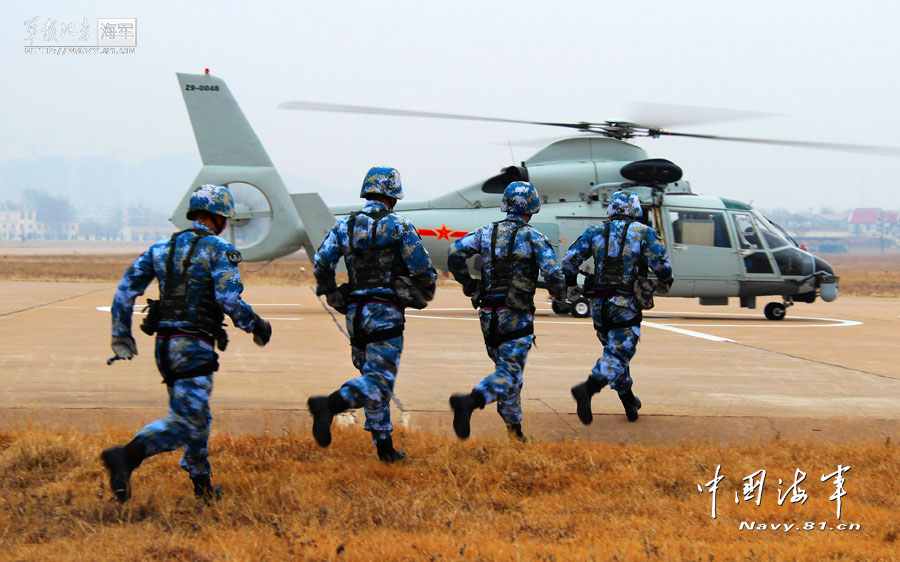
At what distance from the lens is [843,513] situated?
4.44m

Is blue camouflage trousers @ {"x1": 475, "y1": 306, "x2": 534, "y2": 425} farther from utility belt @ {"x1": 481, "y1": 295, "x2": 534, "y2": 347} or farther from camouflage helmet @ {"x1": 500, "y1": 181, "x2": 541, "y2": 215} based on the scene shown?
camouflage helmet @ {"x1": 500, "y1": 181, "x2": 541, "y2": 215}

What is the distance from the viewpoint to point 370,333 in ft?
17.4

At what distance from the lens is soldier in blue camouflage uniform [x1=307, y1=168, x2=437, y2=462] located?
5258mm

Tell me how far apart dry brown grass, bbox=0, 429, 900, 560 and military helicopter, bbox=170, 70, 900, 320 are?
10.1 meters

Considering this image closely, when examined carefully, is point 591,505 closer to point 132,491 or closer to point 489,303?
point 489,303

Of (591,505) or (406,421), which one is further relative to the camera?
(406,421)

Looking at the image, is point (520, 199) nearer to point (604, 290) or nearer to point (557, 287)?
point (557, 287)

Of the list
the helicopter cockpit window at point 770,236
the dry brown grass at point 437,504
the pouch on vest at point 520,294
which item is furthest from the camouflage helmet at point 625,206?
the helicopter cockpit window at point 770,236

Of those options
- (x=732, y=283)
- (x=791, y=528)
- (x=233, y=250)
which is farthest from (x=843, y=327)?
(x=233, y=250)

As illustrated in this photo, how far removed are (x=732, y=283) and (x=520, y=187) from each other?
10.8m

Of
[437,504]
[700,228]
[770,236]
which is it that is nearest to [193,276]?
[437,504]

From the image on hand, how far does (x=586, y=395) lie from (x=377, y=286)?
2.01 meters

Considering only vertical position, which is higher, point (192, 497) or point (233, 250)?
point (233, 250)

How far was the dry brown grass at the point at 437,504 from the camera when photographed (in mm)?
3789
